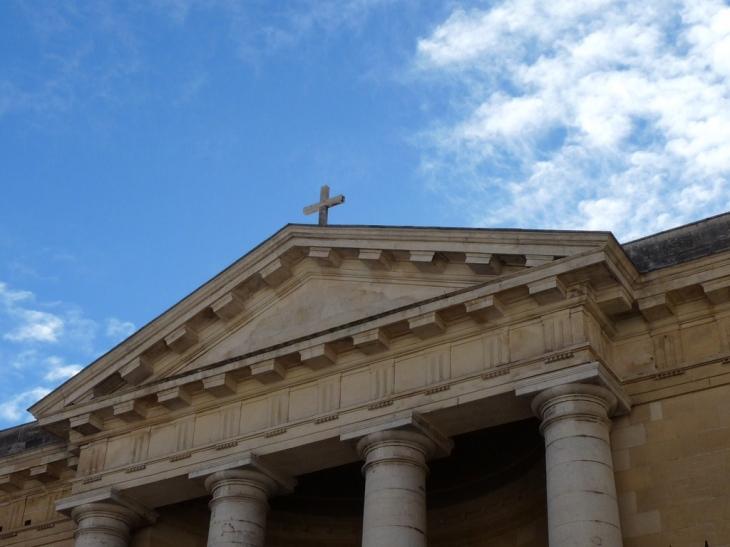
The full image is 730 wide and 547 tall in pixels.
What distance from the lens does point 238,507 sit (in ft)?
74.5

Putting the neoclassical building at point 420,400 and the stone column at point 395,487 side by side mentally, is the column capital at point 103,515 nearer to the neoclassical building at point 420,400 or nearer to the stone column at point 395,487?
the neoclassical building at point 420,400

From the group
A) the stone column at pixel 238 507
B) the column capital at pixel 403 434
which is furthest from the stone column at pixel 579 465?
the stone column at pixel 238 507

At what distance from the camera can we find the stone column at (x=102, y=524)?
2417 centimetres

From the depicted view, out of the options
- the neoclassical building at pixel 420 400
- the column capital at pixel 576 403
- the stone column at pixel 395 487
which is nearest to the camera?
the column capital at pixel 576 403

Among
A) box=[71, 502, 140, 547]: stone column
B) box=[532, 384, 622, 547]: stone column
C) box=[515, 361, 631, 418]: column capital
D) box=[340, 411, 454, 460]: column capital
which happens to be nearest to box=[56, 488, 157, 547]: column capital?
box=[71, 502, 140, 547]: stone column

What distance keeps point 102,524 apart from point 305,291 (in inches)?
234

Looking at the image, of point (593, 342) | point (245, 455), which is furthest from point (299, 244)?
point (593, 342)

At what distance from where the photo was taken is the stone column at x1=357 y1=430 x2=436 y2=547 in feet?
67.7

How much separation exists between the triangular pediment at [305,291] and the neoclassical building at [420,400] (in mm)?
41

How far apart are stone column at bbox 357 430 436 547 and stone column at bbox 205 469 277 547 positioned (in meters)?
2.35

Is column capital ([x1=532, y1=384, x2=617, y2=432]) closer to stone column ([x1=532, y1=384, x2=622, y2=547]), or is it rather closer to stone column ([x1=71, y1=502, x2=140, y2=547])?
stone column ([x1=532, y1=384, x2=622, y2=547])

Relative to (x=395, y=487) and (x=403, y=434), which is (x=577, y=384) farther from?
(x=395, y=487)

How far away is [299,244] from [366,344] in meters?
3.07

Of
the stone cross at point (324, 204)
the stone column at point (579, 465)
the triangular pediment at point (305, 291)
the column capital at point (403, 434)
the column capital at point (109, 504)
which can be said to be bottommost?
the stone column at point (579, 465)
